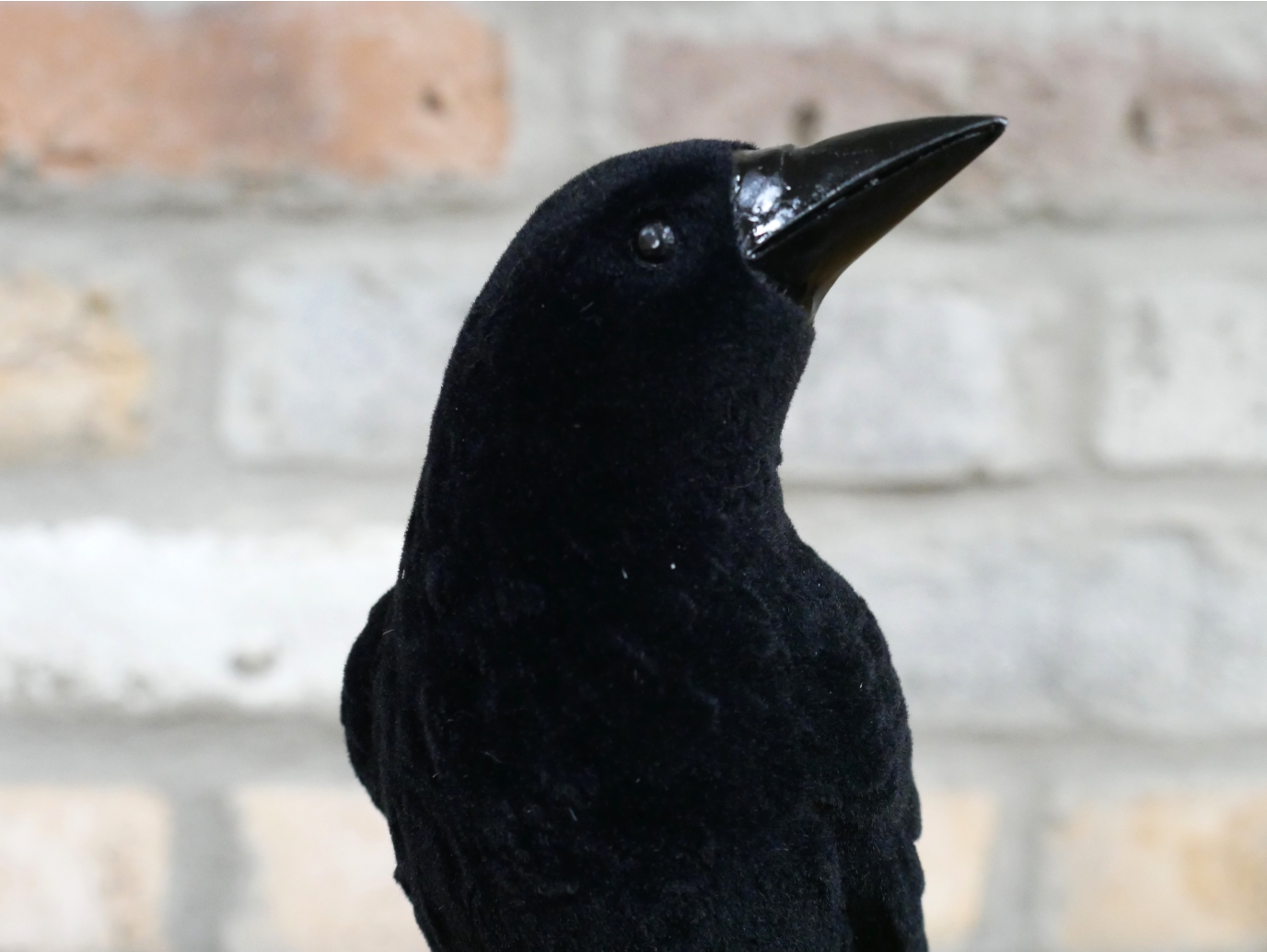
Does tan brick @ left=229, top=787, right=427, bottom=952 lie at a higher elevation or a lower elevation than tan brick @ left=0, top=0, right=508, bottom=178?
lower

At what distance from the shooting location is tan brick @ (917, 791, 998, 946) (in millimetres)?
467

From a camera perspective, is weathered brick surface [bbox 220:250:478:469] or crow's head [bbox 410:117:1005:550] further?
weathered brick surface [bbox 220:250:478:469]

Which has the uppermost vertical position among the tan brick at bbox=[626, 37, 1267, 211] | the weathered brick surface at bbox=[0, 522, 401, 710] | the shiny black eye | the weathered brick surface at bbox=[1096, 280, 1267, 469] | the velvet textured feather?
the tan brick at bbox=[626, 37, 1267, 211]

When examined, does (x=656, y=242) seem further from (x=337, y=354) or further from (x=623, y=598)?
(x=337, y=354)

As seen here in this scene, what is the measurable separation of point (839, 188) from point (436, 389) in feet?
0.87

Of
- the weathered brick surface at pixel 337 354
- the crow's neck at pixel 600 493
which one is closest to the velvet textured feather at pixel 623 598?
the crow's neck at pixel 600 493

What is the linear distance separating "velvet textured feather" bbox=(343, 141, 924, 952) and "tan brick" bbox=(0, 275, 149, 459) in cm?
28

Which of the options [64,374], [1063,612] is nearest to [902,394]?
[1063,612]

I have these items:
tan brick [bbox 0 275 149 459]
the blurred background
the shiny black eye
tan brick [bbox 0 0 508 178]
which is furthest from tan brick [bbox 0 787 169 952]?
the shiny black eye

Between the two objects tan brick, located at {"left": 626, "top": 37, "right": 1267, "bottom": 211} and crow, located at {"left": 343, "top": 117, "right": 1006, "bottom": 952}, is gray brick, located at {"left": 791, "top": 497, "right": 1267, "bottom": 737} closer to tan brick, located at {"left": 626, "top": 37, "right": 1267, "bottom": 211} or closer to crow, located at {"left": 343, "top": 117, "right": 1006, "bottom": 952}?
tan brick, located at {"left": 626, "top": 37, "right": 1267, "bottom": 211}

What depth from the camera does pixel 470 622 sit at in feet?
0.72

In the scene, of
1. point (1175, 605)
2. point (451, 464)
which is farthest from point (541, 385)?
point (1175, 605)

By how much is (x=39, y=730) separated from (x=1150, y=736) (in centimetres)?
46

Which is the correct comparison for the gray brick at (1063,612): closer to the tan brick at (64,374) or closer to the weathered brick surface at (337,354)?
the weathered brick surface at (337,354)
